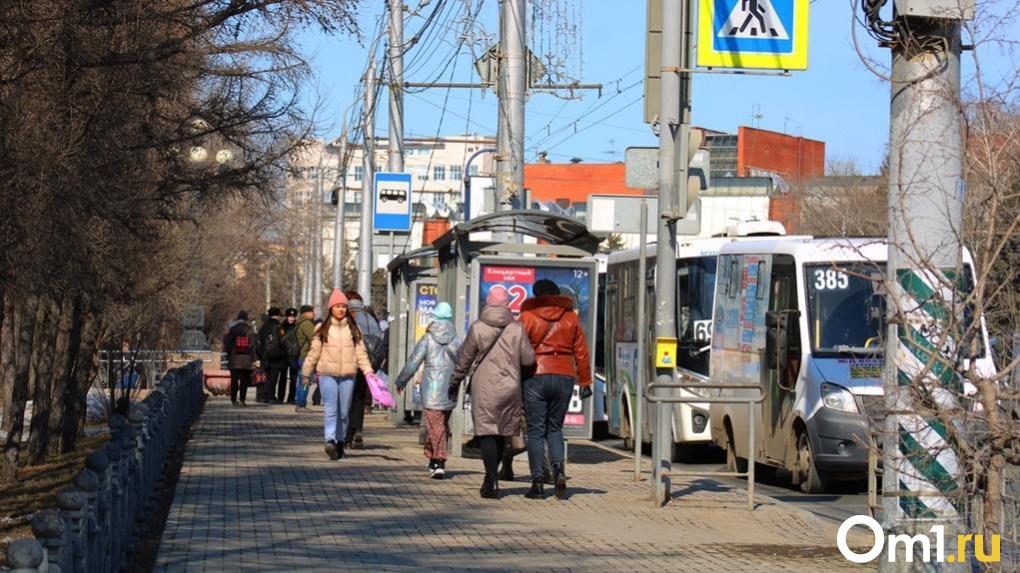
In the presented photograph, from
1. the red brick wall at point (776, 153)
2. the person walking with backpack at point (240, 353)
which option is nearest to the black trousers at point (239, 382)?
the person walking with backpack at point (240, 353)

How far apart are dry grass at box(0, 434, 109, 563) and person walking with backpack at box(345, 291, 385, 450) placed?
10.7 ft

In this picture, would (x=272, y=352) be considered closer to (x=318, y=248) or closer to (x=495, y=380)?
(x=495, y=380)

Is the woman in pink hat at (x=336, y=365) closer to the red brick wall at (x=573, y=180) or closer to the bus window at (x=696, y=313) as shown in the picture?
the bus window at (x=696, y=313)

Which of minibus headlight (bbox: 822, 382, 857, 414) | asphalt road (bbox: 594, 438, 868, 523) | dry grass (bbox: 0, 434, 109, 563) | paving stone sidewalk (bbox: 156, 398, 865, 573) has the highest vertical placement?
minibus headlight (bbox: 822, 382, 857, 414)

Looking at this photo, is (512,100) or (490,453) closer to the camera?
(490,453)

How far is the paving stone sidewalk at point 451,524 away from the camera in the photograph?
10211mm

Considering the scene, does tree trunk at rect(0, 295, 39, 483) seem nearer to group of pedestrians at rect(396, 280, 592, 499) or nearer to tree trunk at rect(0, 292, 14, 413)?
tree trunk at rect(0, 292, 14, 413)

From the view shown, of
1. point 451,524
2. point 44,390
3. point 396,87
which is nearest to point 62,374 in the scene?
point 44,390

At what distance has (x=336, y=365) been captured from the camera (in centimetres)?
1733

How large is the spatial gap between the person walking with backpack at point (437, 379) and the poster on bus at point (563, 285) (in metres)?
0.88

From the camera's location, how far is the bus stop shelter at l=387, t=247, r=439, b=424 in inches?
902

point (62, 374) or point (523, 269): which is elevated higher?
point (523, 269)

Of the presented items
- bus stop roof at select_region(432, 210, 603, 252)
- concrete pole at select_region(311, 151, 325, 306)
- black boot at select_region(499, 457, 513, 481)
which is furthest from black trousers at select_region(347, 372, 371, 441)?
concrete pole at select_region(311, 151, 325, 306)

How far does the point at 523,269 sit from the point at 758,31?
5153mm
